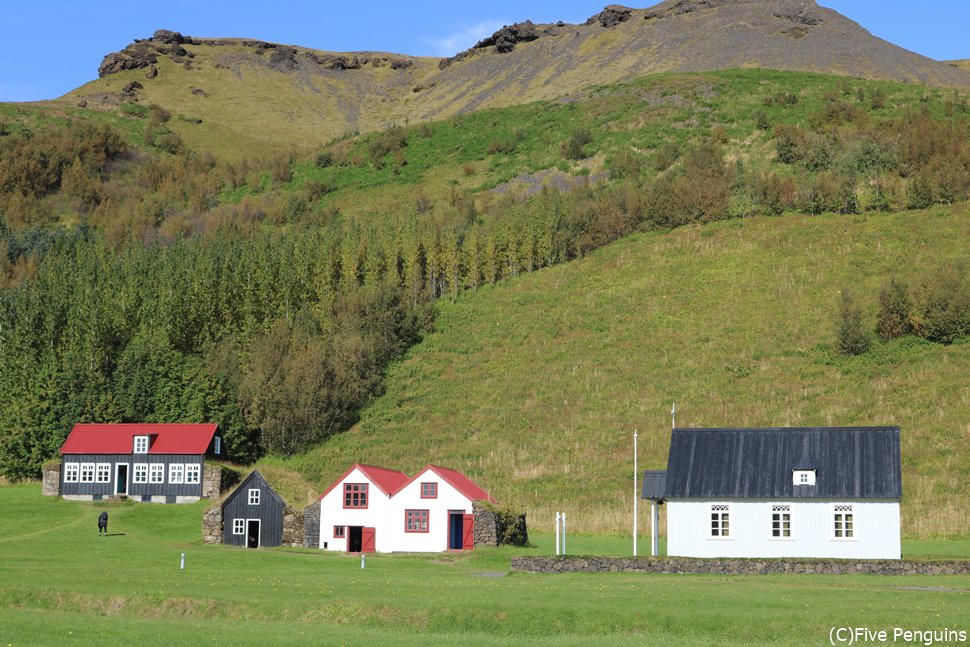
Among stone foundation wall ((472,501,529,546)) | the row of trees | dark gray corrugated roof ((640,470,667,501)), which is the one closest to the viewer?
dark gray corrugated roof ((640,470,667,501))

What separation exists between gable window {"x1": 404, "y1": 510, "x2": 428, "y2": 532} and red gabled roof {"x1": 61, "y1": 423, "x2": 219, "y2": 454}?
1779cm

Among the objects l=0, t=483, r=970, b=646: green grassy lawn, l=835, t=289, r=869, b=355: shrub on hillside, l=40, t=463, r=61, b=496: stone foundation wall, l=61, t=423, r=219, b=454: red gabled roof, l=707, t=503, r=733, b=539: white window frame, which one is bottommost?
l=0, t=483, r=970, b=646: green grassy lawn

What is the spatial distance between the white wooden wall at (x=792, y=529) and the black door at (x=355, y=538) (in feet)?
58.1

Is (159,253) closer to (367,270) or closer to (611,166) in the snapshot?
(367,270)

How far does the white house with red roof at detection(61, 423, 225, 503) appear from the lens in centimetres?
7138

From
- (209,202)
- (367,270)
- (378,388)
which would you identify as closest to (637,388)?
(378,388)

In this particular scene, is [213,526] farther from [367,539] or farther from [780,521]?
[780,521]

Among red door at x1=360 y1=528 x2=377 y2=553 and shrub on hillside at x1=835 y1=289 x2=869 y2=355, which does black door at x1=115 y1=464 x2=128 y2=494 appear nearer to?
red door at x1=360 y1=528 x2=377 y2=553

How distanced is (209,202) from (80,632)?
421ft

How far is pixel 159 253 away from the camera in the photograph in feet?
361

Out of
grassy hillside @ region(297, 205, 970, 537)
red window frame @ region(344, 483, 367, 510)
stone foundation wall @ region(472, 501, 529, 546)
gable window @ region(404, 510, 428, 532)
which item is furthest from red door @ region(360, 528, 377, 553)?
grassy hillside @ region(297, 205, 970, 537)

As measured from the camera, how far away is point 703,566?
143ft

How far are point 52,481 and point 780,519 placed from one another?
45.2 meters

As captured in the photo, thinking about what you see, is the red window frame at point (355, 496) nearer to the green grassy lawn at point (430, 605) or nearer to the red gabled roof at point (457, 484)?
the red gabled roof at point (457, 484)
